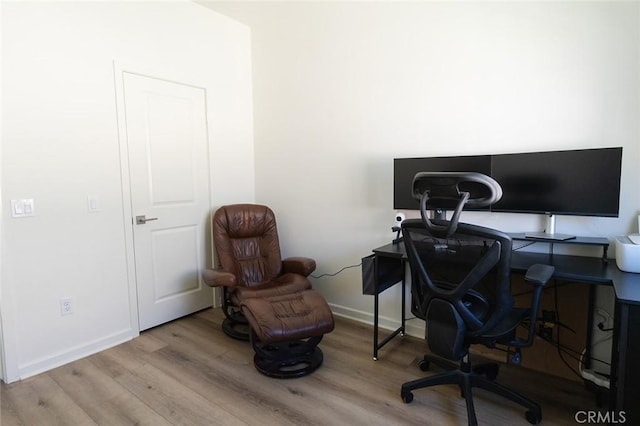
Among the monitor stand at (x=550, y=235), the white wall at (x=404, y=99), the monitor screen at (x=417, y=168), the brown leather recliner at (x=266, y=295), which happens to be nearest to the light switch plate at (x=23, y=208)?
the brown leather recliner at (x=266, y=295)

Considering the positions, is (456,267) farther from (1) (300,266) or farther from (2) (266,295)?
(1) (300,266)

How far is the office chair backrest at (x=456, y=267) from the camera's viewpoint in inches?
59.7

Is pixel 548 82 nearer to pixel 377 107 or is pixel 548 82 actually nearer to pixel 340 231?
pixel 377 107

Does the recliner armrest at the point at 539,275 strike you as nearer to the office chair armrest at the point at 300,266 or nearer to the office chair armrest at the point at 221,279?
the office chair armrest at the point at 300,266

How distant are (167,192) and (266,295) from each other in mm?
1269

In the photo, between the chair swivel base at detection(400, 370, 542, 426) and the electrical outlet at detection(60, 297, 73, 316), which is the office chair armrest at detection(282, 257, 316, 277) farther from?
the electrical outlet at detection(60, 297, 73, 316)

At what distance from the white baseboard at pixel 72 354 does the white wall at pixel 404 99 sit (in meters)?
1.56

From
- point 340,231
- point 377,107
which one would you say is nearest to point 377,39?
point 377,107

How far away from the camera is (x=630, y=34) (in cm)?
189

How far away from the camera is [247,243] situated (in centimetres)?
310

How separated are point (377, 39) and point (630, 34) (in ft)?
4.97

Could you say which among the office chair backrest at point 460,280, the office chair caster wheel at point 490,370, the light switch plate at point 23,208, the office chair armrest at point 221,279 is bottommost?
the office chair caster wheel at point 490,370

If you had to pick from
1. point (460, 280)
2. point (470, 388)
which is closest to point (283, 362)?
point (470, 388)

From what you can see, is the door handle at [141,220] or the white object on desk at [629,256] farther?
the door handle at [141,220]
